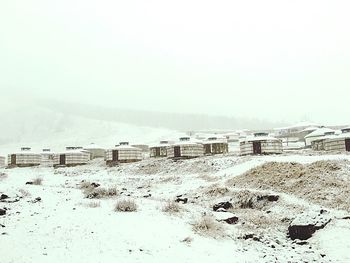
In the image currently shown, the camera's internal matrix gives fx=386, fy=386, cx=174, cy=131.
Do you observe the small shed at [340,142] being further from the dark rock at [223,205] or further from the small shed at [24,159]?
the small shed at [24,159]

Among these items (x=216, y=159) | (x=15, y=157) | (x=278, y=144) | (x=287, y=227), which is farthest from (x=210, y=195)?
(x=15, y=157)

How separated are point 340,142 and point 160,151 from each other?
1129 inches

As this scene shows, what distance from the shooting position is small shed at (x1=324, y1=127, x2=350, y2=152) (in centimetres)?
4684

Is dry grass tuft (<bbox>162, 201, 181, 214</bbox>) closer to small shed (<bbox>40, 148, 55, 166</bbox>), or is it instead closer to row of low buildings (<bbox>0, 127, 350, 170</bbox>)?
row of low buildings (<bbox>0, 127, 350, 170</bbox>)

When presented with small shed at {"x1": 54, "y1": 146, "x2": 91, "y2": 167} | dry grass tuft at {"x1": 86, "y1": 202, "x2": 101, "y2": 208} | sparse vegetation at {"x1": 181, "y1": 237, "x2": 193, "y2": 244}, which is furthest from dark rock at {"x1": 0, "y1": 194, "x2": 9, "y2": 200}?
small shed at {"x1": 54, "y1": 146, "x2": 91, "y2": 167}

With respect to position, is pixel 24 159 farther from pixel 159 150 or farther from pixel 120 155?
pixel 159 150

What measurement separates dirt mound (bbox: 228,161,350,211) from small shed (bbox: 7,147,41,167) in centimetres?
4786

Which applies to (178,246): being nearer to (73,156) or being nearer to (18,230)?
(18,230)

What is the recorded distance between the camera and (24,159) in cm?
6681

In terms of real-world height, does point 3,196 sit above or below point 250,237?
above

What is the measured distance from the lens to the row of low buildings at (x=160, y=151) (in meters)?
47.3

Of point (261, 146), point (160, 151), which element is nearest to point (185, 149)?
point (261, 146)

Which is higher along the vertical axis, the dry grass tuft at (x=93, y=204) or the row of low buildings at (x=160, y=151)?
the row of low buildings at (x=160, y=151)

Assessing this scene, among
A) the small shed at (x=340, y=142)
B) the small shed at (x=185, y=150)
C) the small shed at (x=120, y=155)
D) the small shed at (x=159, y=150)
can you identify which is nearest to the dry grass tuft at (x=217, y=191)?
the small shed at (x=185, y=150)
